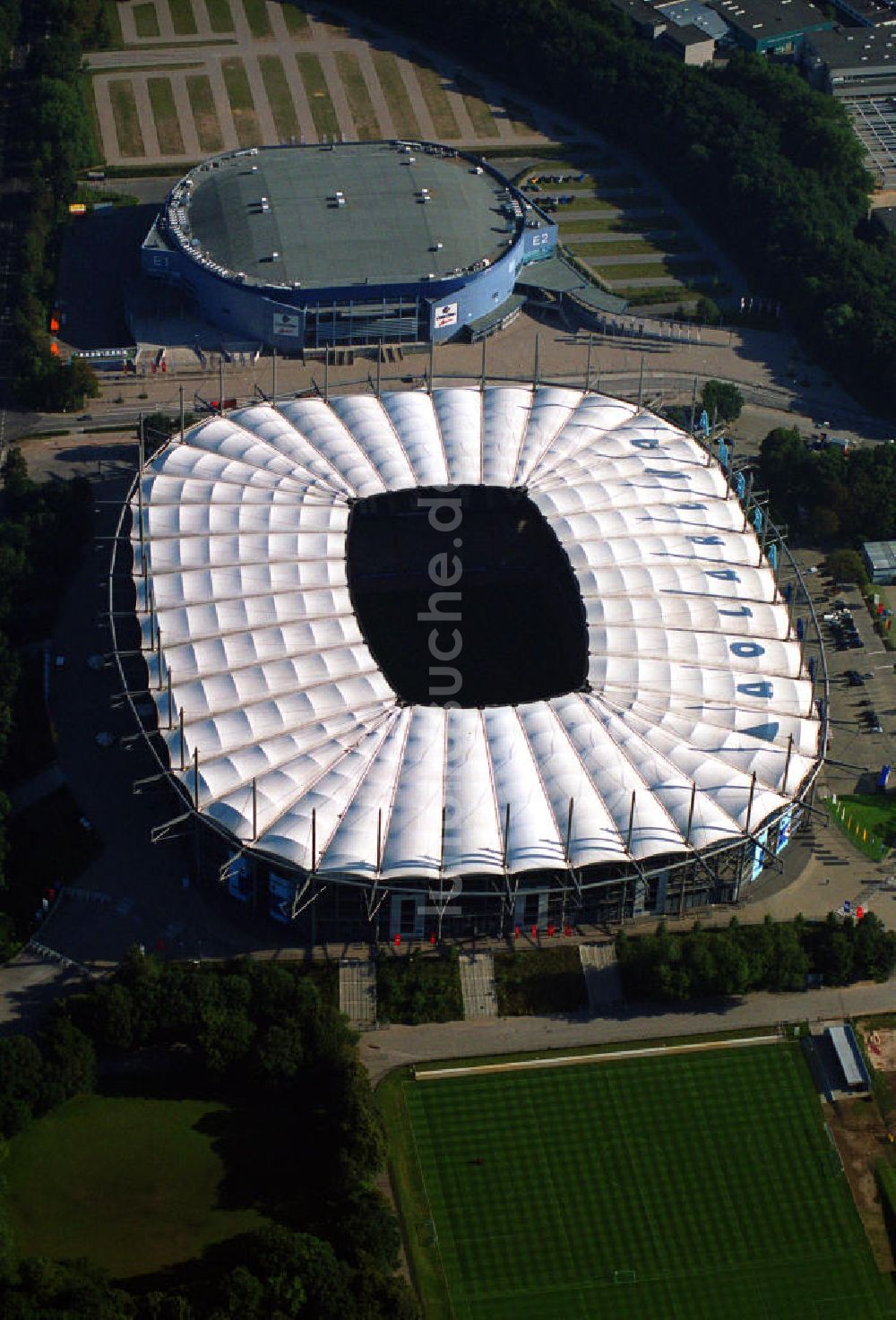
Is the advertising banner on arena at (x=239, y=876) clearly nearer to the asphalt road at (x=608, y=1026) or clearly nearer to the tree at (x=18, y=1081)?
the asphalt road at (x=608, y=1026)

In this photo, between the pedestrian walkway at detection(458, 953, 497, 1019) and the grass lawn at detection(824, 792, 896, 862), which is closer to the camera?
the pedestrian walkway at detection(458, 953, 497, 1019)

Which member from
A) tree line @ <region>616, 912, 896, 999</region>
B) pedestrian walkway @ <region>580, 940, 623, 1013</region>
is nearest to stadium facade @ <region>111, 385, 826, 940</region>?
pedestrian walkway @ <region>580, 940, 623, 1013</region>

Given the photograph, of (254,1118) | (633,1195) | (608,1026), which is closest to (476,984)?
(608,1026)

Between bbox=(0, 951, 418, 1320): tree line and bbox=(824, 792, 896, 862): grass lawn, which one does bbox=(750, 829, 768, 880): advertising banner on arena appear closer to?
bbox=(824, 792, 896, 862): grass lawn

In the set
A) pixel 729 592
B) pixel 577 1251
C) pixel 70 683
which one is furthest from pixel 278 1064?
pixel 729 592

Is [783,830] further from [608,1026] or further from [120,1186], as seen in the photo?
[120,1186]

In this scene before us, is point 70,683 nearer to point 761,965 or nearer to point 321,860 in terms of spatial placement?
point 321,860
